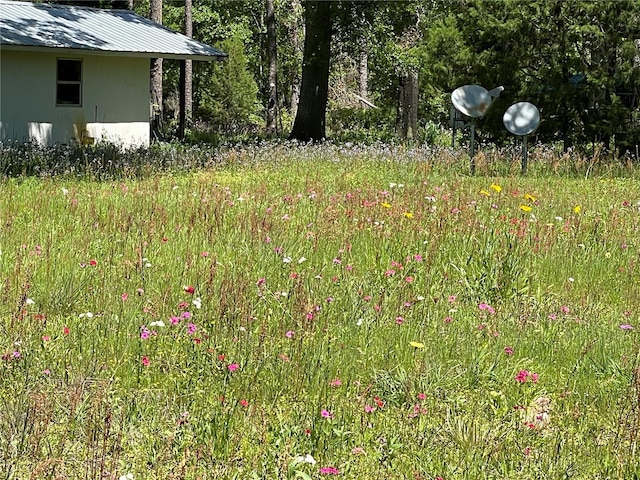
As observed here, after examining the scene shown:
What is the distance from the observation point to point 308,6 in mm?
23781

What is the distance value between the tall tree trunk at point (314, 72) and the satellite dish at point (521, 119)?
944 cm

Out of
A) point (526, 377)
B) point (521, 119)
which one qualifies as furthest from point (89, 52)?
point (526, 377)

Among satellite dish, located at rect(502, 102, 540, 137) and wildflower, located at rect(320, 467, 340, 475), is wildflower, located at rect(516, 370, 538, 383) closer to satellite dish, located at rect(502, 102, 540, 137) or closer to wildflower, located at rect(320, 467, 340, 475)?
wildflower, located at rect(320, 467, 340, 475)

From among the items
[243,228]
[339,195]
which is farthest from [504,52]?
[243,228]

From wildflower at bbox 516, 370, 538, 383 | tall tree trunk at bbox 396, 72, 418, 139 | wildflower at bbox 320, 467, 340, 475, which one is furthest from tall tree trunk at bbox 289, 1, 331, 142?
wildflower at bbox 320, 467, 340, 475

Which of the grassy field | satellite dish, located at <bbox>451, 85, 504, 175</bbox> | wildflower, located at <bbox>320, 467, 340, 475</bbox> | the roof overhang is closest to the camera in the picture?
wildflower, located at <bbox>320, 467, 340, 475</bbox>

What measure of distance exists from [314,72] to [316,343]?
19.7 m

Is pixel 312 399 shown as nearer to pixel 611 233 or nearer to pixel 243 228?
pixel 243 228

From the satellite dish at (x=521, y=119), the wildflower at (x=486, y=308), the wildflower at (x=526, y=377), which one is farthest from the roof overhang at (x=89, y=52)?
the wildflower at (x=526, y=377)

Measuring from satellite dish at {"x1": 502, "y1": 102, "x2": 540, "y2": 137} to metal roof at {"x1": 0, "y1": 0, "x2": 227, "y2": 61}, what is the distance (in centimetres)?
1007

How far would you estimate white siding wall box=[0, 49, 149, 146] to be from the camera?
20531 mm

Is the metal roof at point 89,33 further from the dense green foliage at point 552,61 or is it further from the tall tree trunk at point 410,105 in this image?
the tall tree trunk at point 410,105

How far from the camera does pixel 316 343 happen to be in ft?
16.0

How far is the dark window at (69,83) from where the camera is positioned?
853 inches
